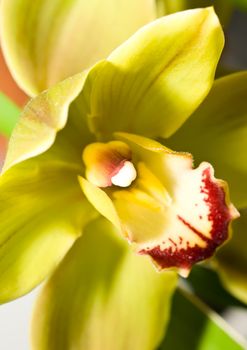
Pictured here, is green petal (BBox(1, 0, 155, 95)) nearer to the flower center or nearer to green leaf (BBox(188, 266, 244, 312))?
the flower center

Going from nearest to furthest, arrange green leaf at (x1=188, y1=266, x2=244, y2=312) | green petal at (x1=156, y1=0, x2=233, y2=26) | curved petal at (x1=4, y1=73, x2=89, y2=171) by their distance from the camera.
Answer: curved petal at (x1=4, y1=73, x2=89, y2=171) → green petal at (x1=156, y1=0, x2=233, y2=26) → green leaf at (x1=188, y1=266, x2=244, y2=312)

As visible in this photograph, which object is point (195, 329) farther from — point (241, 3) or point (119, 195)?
point (241, 3)

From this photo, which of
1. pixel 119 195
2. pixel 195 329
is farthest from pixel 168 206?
pixel 195 329

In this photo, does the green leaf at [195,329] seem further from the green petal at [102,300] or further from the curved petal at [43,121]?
the curved petal at [43,121]

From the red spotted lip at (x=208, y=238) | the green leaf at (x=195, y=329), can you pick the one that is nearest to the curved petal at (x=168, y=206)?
the red spotted lip at (x=208, y=238)

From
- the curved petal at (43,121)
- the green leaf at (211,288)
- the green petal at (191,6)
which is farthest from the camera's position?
the green leaf at (211,288)

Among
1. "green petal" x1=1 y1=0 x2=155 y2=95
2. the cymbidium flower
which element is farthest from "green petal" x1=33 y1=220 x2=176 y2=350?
"green petal" x1=1 y1=0 x2=155 y2=95

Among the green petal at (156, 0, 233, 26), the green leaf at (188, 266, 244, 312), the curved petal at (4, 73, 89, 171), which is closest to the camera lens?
the curved petal at (4, 73, 89, 171)
